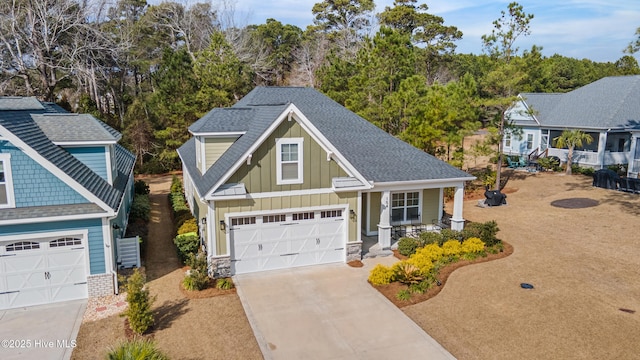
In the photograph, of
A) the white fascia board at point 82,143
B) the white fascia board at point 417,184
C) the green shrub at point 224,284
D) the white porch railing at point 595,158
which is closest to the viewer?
the green shrub at point 224,284

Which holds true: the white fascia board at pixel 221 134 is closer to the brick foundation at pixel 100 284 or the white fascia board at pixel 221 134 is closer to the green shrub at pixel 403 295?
the brick foundation at pixel 100 284

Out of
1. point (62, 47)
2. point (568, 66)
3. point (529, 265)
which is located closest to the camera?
point (529, 265)

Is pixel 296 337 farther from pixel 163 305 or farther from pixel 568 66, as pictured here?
pixel 568 66

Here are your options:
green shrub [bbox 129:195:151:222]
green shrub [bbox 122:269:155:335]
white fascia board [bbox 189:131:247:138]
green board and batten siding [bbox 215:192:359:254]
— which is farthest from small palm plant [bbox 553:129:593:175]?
green shrub [bbox 122:269:155:335]

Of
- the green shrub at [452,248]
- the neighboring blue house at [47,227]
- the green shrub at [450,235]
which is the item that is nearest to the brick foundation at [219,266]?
the neighboring blue house at [47,227]

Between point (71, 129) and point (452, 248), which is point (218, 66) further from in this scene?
point (452, 248)

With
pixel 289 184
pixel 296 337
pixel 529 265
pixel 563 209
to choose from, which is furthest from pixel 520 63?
pixel 296 337

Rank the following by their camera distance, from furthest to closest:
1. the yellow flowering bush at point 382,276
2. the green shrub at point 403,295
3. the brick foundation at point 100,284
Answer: the yellow flowering bush at point 382,276 < the brick foundation at point 100,284 < the green shrub at point 403,295

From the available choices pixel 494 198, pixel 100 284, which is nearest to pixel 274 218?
pixel 100 284

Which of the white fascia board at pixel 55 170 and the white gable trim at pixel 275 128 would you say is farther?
the white gable trim at pixel 275 128
